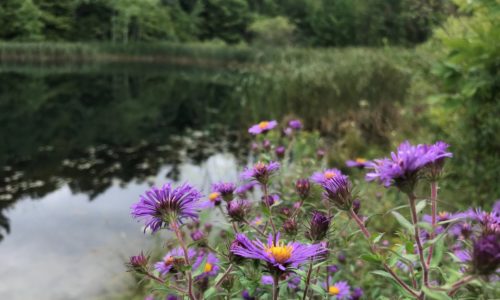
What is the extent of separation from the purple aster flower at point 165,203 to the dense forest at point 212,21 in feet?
84.6

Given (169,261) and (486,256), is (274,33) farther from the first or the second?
(486,256)

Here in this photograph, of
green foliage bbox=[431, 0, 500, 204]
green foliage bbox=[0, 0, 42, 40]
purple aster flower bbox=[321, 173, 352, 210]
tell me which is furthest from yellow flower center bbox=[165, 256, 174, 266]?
green foliage bbox=[0, 0, 42, 40]

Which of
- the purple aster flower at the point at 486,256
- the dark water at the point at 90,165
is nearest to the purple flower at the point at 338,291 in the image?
the purple aster flower at the point at 486,256

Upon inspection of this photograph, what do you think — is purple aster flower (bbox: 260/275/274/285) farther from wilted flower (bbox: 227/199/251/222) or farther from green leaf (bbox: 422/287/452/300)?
green leaf (bbox: 422/287/452/300)

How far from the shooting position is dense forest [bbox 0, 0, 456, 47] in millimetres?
28578

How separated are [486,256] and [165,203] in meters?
0.55

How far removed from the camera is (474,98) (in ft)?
8.89

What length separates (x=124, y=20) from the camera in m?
29.0

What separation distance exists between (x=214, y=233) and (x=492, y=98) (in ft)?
6.89

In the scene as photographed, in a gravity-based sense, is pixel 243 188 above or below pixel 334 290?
above

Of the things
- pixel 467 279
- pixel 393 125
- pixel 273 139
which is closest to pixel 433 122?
pixel 273 139

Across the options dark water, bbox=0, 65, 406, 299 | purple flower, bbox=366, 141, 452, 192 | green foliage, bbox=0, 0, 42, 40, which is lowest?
dark water, bbox=0, 65, 406, 299

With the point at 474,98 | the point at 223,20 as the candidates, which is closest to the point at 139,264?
the point at 474,98

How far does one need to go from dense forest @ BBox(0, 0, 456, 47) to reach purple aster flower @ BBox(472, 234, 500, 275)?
25910mm
